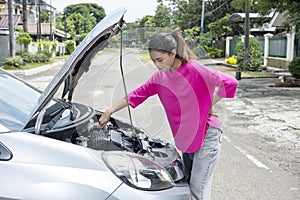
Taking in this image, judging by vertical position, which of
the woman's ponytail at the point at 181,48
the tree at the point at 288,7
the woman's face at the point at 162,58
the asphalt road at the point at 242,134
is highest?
the tree at the point at 288,7

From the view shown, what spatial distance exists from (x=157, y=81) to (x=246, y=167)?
2.70m

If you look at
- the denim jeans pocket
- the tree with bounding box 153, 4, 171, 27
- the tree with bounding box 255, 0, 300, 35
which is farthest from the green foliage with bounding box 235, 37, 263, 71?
the denim jeans pocket

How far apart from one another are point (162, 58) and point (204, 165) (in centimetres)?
85

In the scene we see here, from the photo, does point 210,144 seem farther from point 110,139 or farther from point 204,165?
point 110,139

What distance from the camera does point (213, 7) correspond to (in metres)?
46.8

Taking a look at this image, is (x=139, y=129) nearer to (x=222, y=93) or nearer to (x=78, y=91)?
(x=78, y=91)

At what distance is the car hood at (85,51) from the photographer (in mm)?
2578

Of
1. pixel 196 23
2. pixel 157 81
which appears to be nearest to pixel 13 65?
pixel 157 81

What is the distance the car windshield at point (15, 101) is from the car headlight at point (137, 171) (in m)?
0.63

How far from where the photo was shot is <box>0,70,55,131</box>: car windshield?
8.64 ft

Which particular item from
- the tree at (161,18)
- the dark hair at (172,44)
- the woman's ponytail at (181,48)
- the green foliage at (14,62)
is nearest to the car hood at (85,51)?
the dark hair at (172,44)

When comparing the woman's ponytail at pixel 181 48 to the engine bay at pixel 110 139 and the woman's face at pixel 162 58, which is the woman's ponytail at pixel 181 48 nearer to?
the woman's face at pixel 162 58

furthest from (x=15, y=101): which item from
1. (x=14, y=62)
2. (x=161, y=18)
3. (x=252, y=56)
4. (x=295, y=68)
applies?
(x=161, y=18)

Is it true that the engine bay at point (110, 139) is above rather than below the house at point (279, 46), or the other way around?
below
